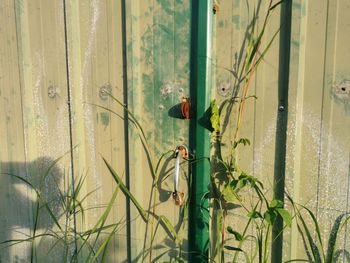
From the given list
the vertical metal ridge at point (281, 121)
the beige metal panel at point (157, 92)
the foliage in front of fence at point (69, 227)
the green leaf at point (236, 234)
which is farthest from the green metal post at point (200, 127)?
the foliage in front of fence at point (69, 227)

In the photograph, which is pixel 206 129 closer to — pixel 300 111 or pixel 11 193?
pixel 300 111

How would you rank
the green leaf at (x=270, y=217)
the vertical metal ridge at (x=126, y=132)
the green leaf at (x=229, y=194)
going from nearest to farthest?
the green leaf at (x=270, y=217) → the green leaf at (x=229, y=194) → the vertical metal ridge at (x=126, y=132)

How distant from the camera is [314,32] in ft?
5.77

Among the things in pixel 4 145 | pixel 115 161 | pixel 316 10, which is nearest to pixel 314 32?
pixel 316 10

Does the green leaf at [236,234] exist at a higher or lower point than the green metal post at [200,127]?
lower

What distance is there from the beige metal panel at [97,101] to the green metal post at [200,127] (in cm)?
40

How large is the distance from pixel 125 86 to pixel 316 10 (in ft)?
3.22

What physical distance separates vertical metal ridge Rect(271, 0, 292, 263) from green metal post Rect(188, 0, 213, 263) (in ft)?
1.05

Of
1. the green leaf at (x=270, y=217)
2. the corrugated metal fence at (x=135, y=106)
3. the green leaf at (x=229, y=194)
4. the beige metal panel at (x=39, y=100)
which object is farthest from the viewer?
the beige metal panel at (x=39, y=100)

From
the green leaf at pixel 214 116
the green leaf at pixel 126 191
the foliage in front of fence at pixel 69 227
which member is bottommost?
the foliage in front of fence at pixel 69 227

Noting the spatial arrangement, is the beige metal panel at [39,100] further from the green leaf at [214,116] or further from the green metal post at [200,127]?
the green leaf at [214,116]

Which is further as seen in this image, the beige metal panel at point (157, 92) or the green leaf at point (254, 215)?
the beige metal panel at point (157, 92)

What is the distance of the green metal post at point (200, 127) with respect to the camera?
1895 millimetres

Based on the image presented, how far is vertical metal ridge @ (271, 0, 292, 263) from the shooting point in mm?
1804
